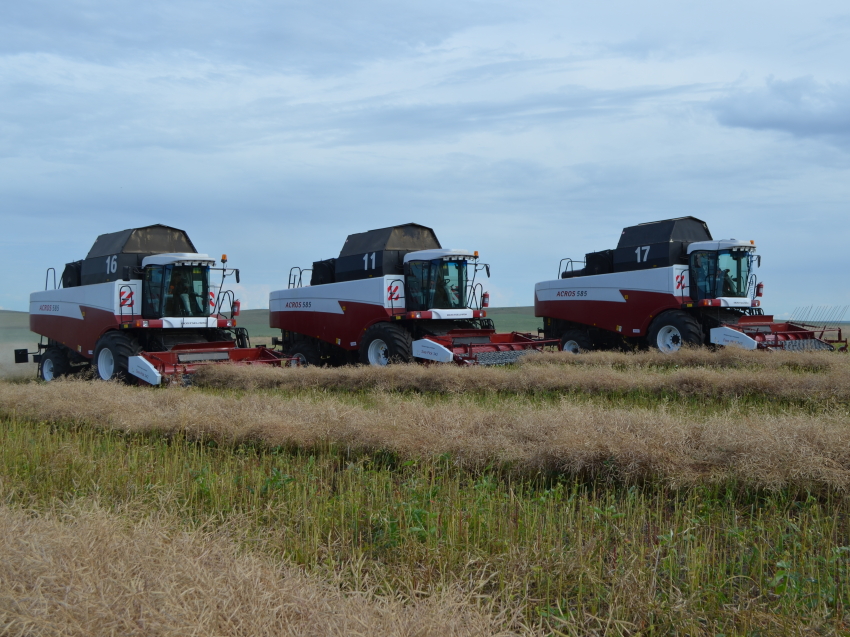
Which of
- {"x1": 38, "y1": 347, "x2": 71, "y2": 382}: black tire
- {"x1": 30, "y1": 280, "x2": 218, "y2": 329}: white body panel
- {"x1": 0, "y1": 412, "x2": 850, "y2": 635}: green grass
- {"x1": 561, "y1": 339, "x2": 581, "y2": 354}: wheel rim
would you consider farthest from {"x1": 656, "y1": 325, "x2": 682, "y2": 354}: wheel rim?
{"x1": 38, "y1": 347, "x2": 71, "y2": 382}: black tire

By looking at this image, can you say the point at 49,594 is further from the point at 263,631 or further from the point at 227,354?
the point at 227,354

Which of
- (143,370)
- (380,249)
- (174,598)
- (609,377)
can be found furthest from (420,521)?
(380,249)

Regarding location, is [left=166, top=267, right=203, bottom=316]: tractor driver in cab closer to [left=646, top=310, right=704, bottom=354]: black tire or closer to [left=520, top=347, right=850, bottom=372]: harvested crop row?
[left=520, top=347, right=850, bottom=372]: harvested crop row

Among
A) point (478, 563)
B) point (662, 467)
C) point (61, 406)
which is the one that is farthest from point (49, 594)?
point (61, 406)

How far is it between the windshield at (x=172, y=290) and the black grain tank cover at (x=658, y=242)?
9.63 meters

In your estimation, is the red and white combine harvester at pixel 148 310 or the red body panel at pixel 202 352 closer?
the red body panel at pixel 202 352

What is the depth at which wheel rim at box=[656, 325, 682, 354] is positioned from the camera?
16516 mm

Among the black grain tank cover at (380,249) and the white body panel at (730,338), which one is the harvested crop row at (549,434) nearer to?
the black grain tank cover at (380,249)

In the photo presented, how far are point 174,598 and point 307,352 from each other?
1516 centimetres

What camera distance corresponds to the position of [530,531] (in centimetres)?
394

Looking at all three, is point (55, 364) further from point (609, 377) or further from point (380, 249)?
point (609, 377)

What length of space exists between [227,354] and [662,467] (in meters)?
10.7

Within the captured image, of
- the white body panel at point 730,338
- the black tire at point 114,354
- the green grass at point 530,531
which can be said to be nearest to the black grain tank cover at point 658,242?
the white body panel at point 730,338

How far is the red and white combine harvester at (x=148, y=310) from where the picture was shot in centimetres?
1424
